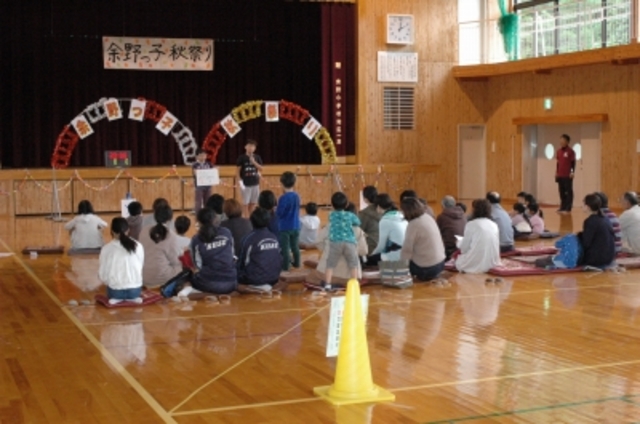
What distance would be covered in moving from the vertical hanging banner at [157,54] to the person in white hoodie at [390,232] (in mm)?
12445

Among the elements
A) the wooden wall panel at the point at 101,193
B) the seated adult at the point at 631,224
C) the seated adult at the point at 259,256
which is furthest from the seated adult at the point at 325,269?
the wooden wall panel at the point at 101,193

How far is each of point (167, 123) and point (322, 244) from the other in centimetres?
1216

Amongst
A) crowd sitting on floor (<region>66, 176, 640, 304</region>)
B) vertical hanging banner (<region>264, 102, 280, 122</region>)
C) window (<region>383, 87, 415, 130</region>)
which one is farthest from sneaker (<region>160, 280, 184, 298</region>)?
window (<region>383, 87, 415, 130</region>)

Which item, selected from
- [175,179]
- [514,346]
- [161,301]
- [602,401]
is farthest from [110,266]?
[175,179]

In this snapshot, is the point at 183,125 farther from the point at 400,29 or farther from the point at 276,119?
the point at 400,29

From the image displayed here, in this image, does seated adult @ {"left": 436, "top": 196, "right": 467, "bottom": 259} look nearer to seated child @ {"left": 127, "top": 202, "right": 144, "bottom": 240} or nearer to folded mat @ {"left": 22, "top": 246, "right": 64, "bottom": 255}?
seated child @ {"left": 127, "top": 202, "right": 144, "bottom": 240}

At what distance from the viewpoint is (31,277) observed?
11586 mm

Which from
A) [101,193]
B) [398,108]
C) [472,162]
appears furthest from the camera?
[472,162]

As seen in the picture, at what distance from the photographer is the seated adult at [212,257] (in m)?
9.63

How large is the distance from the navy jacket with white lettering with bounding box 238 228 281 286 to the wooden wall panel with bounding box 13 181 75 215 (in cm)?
1090

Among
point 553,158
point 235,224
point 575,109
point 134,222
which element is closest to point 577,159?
point 553,158

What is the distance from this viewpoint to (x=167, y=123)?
21828 millimetres

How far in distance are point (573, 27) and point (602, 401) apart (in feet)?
57.1

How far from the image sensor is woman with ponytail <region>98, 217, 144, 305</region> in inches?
364
